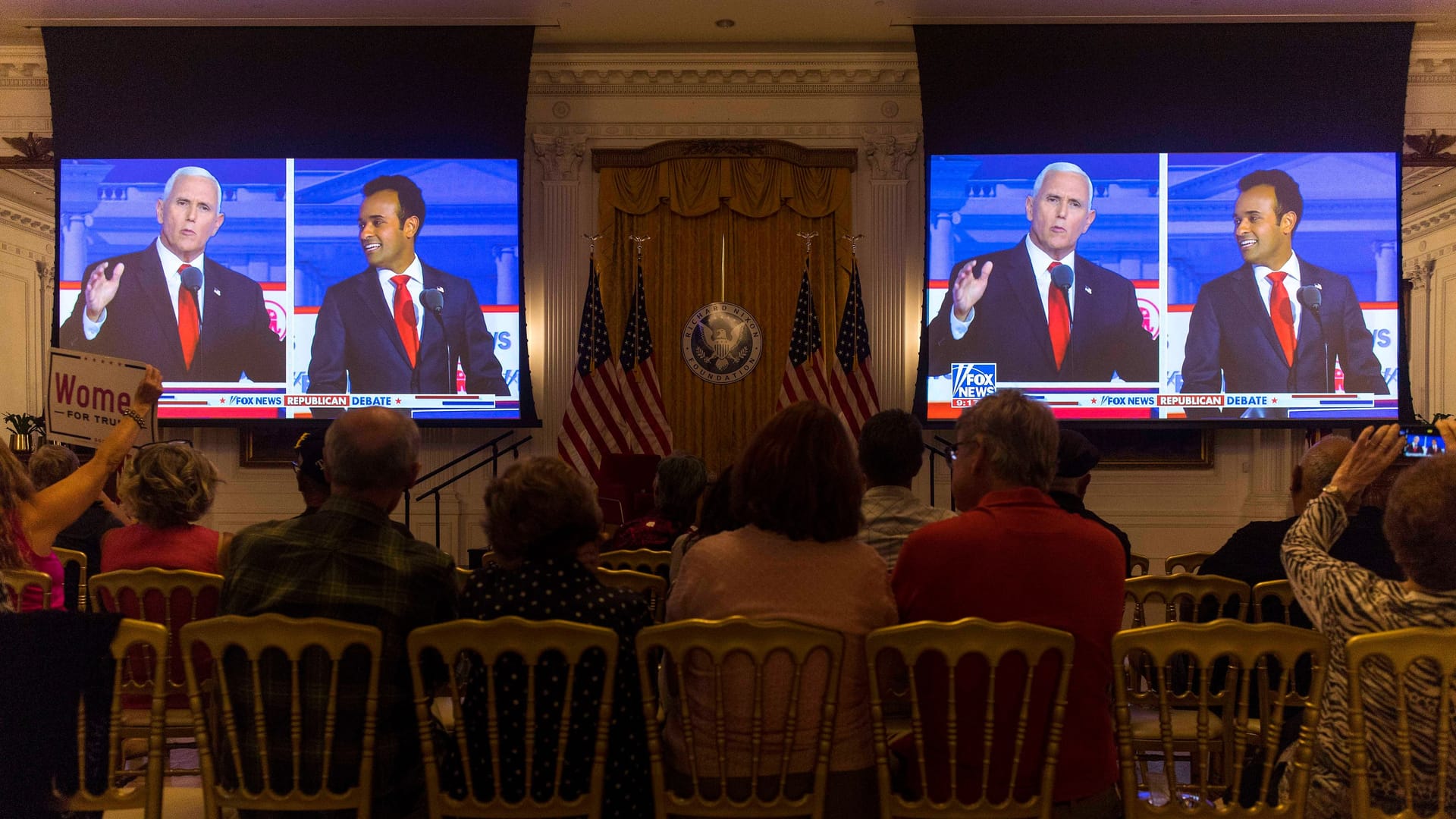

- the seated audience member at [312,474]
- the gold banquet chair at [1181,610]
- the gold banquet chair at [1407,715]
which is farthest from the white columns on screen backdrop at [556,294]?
the gold banquet chair at [1407,715]

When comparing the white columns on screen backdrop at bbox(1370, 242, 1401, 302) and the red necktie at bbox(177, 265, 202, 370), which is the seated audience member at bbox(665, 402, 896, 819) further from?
the white columns on screen backdrop at bbox(1370, 242, 1401, 302)

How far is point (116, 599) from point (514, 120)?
548cm

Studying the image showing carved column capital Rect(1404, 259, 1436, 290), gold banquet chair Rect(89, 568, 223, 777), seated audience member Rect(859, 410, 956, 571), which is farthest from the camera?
carved column capital Rect(1404, 259, 1436, 290)

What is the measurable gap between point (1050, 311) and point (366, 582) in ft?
20.3

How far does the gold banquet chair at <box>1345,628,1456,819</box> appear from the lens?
5.98 ft

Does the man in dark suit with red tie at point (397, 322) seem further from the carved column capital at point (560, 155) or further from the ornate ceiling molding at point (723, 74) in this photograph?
the ornate ceiling molding at point (723, 74)

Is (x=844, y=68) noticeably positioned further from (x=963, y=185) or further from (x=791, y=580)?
(x=791, y=580)

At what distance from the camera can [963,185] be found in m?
7.50

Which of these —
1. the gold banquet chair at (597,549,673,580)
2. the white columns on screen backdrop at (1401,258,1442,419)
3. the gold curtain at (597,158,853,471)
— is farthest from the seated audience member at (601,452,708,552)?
the white columns on screen backdrop at (1401,258,1442,419)

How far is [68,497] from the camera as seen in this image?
2.46 meters

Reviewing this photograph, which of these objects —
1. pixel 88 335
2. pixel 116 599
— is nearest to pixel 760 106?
pixel 88 335

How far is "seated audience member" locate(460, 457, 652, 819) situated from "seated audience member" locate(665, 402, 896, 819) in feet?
0.33

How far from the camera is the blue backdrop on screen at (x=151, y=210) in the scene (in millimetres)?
7520

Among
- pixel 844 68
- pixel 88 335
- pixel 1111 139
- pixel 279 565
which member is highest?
pixel 844 68
